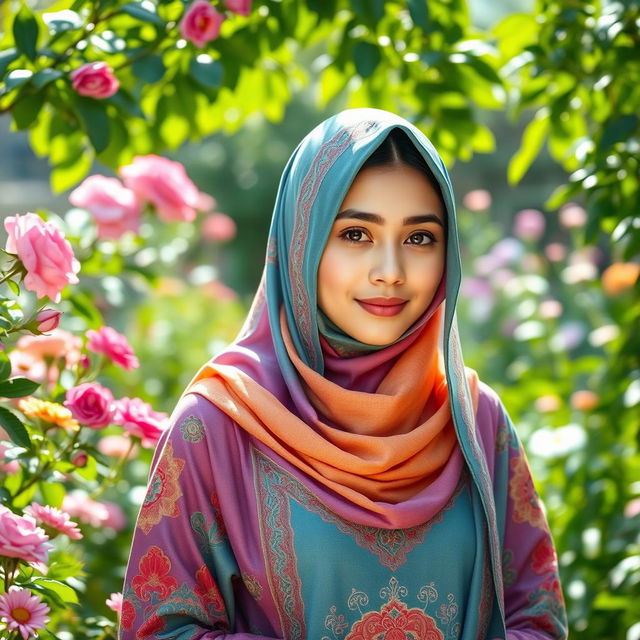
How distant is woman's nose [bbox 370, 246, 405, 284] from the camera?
64.4 inches

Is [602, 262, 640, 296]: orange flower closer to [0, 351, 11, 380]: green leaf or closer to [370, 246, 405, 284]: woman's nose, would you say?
[370, 246, 405, 284]: woman's nose

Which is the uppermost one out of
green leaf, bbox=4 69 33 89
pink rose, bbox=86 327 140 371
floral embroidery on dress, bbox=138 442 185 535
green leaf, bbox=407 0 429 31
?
green leaf, bbox=407 0 429 31

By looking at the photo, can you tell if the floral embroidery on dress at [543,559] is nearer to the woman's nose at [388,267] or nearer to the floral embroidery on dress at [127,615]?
the woman's nose at [388,267]

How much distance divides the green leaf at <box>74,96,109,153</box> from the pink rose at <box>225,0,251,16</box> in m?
0.35

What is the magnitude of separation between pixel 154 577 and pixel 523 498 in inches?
25.6

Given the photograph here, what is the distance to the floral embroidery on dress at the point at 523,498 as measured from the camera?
183cm

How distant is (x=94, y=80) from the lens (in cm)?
207

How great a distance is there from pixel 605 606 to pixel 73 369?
1.43 meters

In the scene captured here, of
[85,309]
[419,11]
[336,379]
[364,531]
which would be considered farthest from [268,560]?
[419,11]

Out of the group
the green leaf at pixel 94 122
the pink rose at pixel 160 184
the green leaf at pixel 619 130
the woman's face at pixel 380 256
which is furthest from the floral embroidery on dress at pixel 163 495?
the green leaf at pixel 619 130

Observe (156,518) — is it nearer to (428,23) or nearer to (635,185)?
(428,23)

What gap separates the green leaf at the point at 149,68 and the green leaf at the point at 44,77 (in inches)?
7.5

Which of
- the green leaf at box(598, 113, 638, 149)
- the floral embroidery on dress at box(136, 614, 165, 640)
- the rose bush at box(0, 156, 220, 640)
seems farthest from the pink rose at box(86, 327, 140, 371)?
the green leaf at box(598, 113, 638, 149)

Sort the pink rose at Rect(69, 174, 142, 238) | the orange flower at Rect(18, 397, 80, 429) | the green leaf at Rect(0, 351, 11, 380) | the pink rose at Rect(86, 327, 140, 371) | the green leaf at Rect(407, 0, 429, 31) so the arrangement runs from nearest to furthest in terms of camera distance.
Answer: the green leaf at Rect(0, 351, 11, 380), the orange flower at Rect(18, 397, 80, 429), the pink rose at Rect(86, 327, 140, 371), the green leaf at Rect(407, 0, 429, 31), the pink rose at Rect(69, 174, 142, 238)
